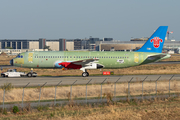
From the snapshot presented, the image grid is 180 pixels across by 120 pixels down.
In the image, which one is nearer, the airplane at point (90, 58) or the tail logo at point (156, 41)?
the airplane at point (90, 58)

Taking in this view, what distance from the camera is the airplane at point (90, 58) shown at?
47.3 m

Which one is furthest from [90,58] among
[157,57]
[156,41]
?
[156,41]

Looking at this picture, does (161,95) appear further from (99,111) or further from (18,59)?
(18,59)

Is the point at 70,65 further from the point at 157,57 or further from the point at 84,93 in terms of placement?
the point at 84,93

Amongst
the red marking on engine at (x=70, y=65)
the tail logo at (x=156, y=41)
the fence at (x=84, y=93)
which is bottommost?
the fence at (x=84, y=93)

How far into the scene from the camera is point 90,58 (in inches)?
1903

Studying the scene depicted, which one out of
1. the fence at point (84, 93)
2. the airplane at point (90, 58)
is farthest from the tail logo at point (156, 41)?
the fence at point (84, 93)

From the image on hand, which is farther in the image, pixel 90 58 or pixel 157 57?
pixel 90 58

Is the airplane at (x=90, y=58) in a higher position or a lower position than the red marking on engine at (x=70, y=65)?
higher

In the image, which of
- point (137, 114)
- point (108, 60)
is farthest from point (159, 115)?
point (108, 60)

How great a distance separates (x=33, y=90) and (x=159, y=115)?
15.9 metres

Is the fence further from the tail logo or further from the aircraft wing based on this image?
the tail logo

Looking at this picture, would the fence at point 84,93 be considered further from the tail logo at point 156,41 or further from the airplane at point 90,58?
the tail logo at point 156,41

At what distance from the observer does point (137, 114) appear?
22078 millimetres
